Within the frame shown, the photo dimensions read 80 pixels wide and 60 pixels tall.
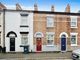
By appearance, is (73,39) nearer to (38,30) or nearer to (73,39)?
(73,39)

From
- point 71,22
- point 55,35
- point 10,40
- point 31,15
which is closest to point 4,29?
point 10,40

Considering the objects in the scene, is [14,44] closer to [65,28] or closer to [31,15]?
[31,15]

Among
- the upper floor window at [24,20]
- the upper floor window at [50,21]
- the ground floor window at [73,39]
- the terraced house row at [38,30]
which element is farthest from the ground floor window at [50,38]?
the upper floor window at [24,20]

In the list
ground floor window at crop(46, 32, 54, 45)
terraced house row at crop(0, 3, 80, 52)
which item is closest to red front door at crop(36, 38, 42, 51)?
terraced house row at crop(0, 3, 80, 52)

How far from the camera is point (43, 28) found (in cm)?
3284

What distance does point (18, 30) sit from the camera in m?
32.3

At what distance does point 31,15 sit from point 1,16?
3949 millimetres

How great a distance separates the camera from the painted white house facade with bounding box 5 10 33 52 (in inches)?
1268

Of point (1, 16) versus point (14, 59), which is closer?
point (14, 59)

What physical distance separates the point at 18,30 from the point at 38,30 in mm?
2660

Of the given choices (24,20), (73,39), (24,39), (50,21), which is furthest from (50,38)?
(24,20)

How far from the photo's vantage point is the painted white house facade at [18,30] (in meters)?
32.2

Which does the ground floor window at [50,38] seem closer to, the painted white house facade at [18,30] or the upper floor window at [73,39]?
the painted white house facade at [18,30]

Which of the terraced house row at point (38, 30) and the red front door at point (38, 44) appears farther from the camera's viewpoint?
the red front door at point (38, 44)
